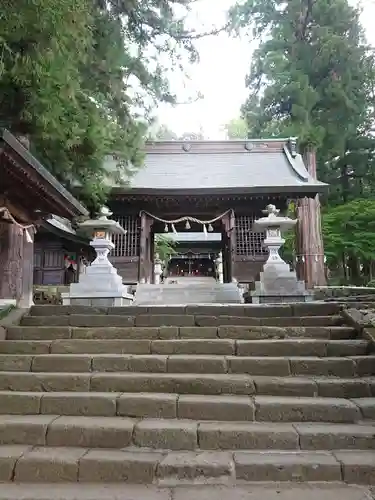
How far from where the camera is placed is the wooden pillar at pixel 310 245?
46.1 feet

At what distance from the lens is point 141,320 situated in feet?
17.4

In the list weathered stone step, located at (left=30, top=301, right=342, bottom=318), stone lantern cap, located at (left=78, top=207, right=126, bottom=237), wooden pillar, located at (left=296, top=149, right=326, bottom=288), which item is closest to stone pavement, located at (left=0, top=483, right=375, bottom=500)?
weathered stone step, located at (left=30, top=301, right=342, bottom=318)

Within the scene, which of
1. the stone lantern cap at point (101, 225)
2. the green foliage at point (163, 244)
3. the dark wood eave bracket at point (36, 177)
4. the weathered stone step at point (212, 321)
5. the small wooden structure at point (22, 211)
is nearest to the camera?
the dark wood eave bracket at point (36, 177)

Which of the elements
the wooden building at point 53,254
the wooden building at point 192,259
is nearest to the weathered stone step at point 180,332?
the wooden building at point 53,254

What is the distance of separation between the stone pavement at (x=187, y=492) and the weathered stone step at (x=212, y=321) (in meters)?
2.67

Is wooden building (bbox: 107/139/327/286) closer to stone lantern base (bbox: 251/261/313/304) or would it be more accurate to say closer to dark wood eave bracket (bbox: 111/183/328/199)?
dark wood eave bracket (bbox: 111/183/328/199)

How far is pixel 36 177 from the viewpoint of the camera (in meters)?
5.06

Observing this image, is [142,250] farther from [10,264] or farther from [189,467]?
[189,467]

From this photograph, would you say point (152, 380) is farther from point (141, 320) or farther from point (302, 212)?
point (302, 212)

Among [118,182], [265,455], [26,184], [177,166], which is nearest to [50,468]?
[265,455]

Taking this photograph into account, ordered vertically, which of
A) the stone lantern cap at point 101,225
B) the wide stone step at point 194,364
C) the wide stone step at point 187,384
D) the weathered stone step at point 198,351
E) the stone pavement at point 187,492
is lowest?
the stone pavement at point 187,492

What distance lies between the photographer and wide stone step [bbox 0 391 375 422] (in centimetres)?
333

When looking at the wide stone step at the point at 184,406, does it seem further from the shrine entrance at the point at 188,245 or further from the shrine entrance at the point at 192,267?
the shrine entrance at the point at 192,267

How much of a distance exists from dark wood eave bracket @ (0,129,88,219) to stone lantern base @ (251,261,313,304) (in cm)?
454
